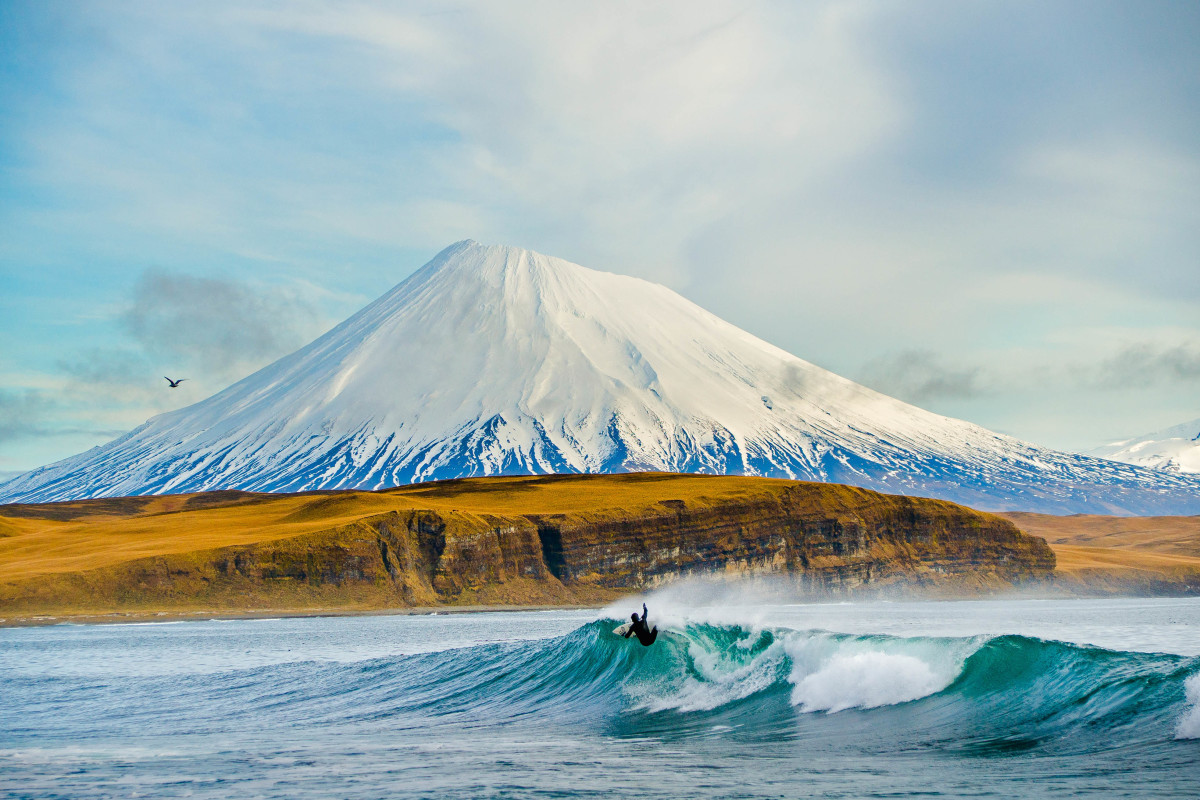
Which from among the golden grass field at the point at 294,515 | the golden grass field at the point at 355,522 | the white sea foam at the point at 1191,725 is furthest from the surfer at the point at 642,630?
the golden grass field at the point at 294,515

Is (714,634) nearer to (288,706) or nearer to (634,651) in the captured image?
(634,651)

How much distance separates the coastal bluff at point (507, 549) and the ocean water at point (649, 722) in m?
62.1

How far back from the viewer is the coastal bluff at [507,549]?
330 feet

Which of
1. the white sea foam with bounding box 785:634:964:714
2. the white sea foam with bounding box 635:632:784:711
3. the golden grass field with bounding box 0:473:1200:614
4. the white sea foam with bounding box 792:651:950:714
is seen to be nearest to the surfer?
the white sea foam with bounding box 635:632:784:711

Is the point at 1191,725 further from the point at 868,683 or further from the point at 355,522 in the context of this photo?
the point at 355,522

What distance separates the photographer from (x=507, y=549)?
119 m

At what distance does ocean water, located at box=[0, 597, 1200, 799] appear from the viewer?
18094 mm

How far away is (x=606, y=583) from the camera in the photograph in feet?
397

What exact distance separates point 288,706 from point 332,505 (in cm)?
10911

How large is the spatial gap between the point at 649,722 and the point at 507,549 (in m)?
94.7

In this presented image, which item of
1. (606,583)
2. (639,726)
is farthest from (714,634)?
(606,583)

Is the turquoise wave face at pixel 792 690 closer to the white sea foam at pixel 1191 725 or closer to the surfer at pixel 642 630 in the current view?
the white sea foam at pixel 1191 725

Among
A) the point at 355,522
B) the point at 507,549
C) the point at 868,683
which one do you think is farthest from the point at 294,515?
the point at 868,683

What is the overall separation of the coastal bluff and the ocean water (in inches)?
2445
